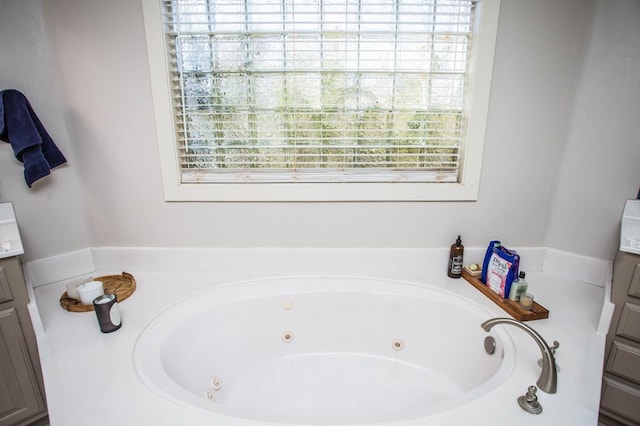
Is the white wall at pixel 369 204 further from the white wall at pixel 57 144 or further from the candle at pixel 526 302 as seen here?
the candle at pixel 526 302

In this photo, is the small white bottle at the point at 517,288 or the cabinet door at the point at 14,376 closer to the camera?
the cabinet door at the point at 14,376

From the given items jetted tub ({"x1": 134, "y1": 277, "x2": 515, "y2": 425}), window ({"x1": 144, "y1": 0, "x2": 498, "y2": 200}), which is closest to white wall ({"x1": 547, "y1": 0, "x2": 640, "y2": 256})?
window ({"x1": 144, "y1": 0, "x2": 498, "y2": 200})

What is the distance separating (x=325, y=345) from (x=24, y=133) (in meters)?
1.61

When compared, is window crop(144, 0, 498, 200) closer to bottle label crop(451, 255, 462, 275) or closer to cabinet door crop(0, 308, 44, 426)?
bottle label crop(451, 255, 462, 275)

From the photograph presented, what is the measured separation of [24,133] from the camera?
3.98 ft

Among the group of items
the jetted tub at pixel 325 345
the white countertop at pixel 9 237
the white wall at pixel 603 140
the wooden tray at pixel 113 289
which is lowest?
the jetted tub at pixel 325 345

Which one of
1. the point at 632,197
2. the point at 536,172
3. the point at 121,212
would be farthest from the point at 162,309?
the point at 632,197

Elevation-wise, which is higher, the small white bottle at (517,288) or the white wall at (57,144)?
the white wall at (57,144)

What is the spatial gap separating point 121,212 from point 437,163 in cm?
162

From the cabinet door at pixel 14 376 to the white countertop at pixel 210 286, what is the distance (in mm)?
96

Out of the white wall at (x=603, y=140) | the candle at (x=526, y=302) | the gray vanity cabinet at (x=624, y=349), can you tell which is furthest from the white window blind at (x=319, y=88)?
the gray vanity cabinet at (x=624, y=349)

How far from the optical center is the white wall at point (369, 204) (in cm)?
130

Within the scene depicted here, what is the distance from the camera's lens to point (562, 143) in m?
1.43

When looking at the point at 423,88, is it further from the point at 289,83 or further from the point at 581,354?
the point at 581,354
